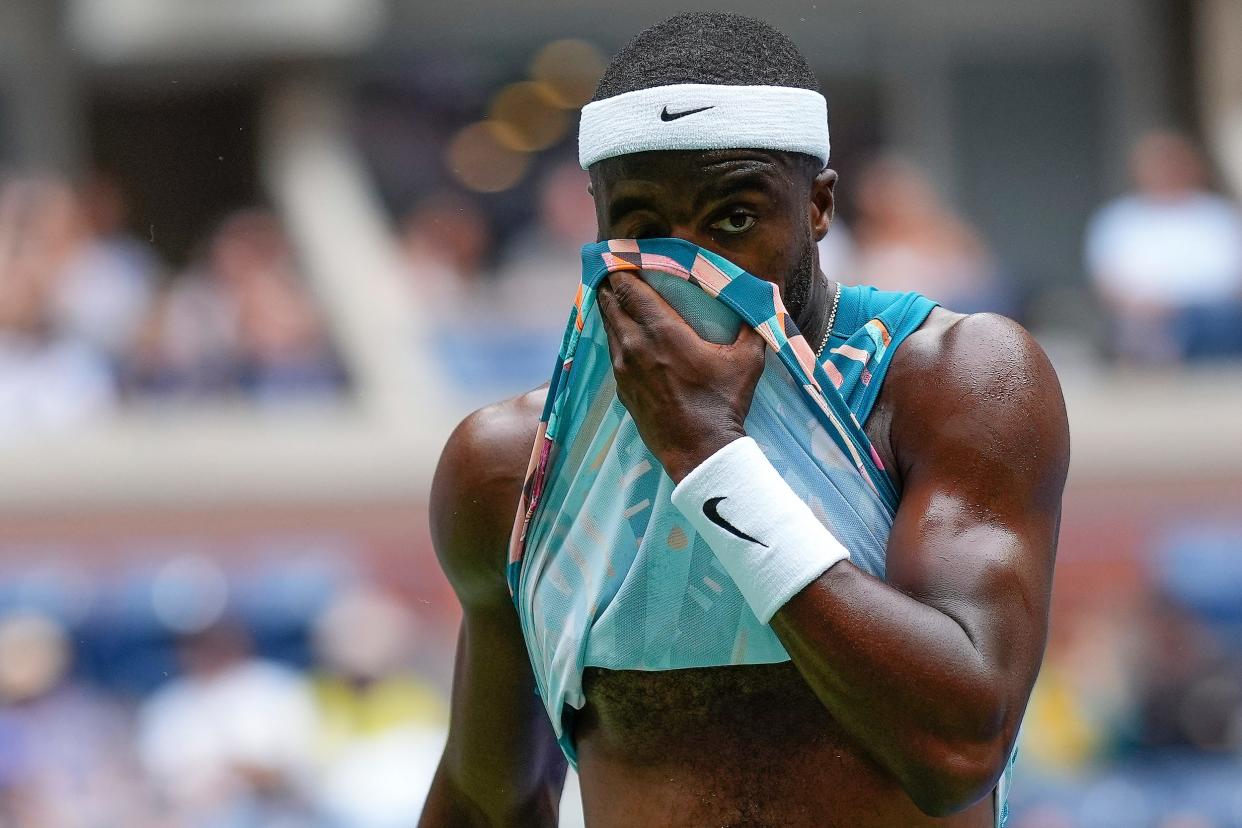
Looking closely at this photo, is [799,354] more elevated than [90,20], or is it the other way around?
[799,354]

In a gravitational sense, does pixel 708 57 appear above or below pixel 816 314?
above

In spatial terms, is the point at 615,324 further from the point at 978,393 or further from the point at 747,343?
the point at 978,393

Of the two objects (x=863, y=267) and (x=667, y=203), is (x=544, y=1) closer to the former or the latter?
(x=863, y=267)

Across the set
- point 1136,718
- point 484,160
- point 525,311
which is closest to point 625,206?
point 1136,718

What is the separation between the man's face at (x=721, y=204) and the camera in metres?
1.99

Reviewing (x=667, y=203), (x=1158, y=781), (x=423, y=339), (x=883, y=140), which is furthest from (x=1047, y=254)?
(x=667, y=203)

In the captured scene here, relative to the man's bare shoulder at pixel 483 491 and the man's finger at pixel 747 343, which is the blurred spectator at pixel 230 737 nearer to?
the man's bare shoulder at pixel 483 491

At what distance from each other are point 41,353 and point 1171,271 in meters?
5.90

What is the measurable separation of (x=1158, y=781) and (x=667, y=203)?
6198mm

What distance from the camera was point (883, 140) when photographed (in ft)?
41.4

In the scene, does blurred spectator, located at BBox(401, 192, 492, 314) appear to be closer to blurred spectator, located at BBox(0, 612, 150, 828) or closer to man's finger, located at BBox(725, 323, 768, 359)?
blurred spectator, located at BBox(0, 612, 150, 828)

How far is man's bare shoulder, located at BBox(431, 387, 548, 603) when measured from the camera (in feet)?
7.68

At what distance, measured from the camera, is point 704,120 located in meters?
1.98

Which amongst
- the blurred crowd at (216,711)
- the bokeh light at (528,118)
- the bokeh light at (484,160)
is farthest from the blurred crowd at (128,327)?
the bokeh light at (528,118)
